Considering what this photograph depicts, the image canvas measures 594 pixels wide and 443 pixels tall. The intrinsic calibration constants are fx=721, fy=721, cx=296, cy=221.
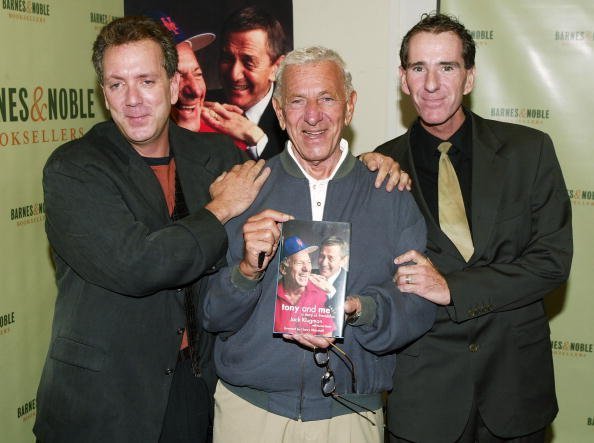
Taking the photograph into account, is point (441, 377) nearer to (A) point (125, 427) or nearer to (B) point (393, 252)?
(B) point (393, 252)

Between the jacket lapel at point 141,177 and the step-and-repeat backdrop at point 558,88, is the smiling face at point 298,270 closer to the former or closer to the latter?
the jacket lapel at point 141,177

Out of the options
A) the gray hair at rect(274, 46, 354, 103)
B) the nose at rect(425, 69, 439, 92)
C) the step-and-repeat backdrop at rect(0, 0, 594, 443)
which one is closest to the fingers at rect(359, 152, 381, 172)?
the gray hair at rect(274, 46, 354, 103)

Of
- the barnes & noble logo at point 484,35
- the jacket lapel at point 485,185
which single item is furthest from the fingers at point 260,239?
the barnes & noble logo at point 484,35

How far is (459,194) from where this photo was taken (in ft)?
9.50

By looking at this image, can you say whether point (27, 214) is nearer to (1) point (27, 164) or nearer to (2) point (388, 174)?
(1) point (27, 164)

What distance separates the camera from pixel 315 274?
233 centimetres

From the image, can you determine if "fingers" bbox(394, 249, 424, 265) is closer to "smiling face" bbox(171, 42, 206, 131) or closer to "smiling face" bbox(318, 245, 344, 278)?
"smiling face" bbox(318, 245, 344, 278)

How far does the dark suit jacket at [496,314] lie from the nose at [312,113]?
1.90 ft

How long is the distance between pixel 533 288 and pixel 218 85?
2764 mm

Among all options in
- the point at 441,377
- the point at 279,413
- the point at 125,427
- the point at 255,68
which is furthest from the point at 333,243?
the point at 255,68

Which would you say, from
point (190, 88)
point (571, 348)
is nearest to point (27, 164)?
point (190, 88)

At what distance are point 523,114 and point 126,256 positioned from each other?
3009mm

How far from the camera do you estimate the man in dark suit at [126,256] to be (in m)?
2.54

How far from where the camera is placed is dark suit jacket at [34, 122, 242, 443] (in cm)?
253
